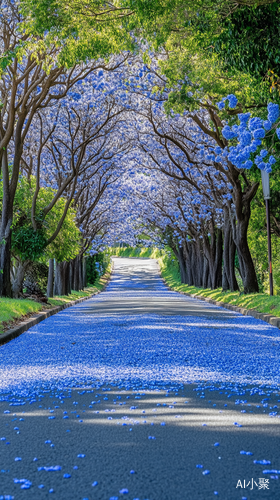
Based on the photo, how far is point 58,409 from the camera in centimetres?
524

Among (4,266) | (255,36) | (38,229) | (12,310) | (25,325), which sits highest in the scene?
(255,36)

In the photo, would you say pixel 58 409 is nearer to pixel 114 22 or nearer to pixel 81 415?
pixel 81 415

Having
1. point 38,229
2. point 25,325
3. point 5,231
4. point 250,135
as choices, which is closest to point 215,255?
point 38,229

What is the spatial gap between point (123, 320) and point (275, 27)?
8.18 meters

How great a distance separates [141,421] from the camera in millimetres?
4680

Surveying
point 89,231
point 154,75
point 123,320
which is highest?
point 154,75

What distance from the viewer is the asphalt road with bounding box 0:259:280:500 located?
3.26 meters

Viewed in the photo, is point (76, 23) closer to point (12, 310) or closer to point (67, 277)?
point (12, 310)

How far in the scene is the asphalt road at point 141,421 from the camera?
10.7 feet

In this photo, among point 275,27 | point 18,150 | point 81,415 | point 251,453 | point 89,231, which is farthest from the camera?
point 89,231

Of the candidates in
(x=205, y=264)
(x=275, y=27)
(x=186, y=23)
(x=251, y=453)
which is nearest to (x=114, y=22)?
(x=186, y=23)

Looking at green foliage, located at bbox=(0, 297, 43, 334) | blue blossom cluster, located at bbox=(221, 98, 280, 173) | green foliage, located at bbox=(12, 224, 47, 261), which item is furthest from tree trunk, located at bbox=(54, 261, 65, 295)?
blue blossom cluster, located at bbox=(221, 98, 280, 173)

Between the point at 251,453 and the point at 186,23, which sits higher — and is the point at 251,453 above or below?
below

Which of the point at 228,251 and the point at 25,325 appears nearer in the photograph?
the point at 25,325
